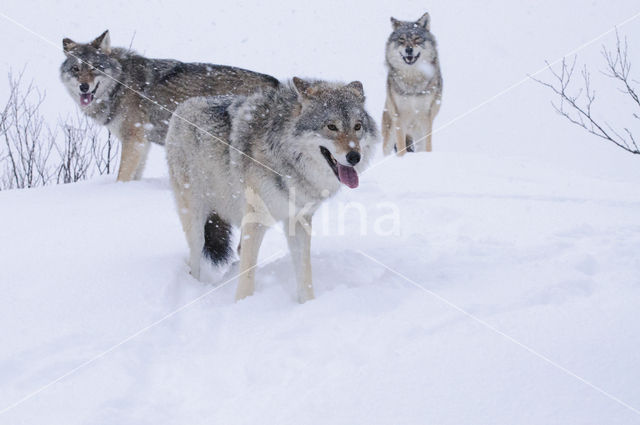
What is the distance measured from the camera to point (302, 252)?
3.63 m

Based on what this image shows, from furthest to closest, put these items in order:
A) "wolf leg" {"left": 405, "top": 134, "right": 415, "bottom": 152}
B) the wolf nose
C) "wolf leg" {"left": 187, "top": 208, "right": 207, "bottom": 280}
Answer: "wolf leg" {"left": 405, "top": 134, "right": 415, "bottom": 152}
"wolf leg" {"left": 187, "top": 208, "right": 207, "bottom": 280}
the wolf nose

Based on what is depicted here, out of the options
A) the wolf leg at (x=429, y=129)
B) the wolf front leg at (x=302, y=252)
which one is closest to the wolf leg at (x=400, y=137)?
the wolf leg at (x=429, y=129)

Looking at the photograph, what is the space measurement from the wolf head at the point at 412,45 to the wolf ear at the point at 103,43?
3.78 m

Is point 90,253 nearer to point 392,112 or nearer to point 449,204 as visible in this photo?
point 449,204

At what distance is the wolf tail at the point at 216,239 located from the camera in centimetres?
423

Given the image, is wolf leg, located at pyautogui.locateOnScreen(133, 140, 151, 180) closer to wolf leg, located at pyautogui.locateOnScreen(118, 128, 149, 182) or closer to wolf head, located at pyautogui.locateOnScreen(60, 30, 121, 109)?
wolf leg, located at pyautogui.locateOnScreen(118, 128, 149, 182)

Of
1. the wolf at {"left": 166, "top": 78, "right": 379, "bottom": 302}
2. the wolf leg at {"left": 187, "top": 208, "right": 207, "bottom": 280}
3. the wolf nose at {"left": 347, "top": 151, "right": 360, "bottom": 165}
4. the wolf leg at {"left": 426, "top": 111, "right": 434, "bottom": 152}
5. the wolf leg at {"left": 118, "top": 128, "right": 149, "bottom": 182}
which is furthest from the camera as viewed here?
the wolf leg at {"left": 426, "top": 111, "right": 434, "bottom": 152}

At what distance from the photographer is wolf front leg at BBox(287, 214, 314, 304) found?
3.58 m

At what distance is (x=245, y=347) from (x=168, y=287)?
1.03 metres

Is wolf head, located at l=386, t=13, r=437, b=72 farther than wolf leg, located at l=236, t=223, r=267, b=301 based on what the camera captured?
Yes

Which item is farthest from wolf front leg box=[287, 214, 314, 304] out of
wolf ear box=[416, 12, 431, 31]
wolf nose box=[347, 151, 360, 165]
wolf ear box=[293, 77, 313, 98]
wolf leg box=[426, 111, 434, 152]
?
wolf ear box=[416, 12, 431, 31]

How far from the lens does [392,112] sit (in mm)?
8312

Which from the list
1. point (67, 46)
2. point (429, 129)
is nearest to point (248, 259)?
point (67, 46)

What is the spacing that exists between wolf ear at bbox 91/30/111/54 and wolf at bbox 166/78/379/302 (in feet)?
10.4
